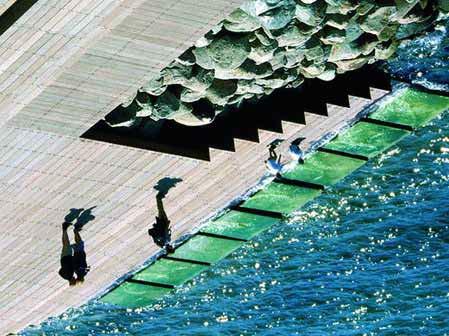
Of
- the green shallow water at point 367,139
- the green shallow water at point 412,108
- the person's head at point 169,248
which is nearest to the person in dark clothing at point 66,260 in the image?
the person's head at point 169,248

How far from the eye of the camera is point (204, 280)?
37375mm

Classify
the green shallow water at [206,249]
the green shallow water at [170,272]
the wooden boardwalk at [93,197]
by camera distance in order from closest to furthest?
the wooden boardwalk at [93,197] → the green shallow water at [206,249] → the green shallow water at [170,272]

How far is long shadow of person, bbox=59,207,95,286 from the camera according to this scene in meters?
34.4

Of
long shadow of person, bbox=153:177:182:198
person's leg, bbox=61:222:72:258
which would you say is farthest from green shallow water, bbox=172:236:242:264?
person's leg, bbox=61:222:72:258

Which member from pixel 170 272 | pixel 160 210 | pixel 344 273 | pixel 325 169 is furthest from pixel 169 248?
pixel 344 273

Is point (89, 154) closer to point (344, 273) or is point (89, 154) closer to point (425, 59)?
point (425, 59)

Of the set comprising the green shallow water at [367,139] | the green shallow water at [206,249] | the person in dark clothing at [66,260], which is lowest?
the person in dark clothing at [66,260]

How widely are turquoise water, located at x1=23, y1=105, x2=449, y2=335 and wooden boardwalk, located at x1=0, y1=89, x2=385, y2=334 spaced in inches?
52.9

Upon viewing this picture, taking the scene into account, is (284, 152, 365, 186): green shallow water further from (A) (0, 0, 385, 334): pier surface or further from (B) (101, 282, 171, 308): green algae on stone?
(B) (101, 282, 171, 308): green algae on stone

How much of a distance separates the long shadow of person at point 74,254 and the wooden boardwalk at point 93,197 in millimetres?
113

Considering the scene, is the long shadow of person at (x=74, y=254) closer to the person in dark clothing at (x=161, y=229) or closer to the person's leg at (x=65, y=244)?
the person's leg at (x=65, y=244)

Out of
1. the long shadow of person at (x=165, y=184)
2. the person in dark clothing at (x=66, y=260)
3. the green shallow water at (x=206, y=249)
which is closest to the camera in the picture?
the long shadow of person at (x=165, y=184)

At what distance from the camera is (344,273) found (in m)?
37.1

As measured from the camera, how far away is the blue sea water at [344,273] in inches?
1438
